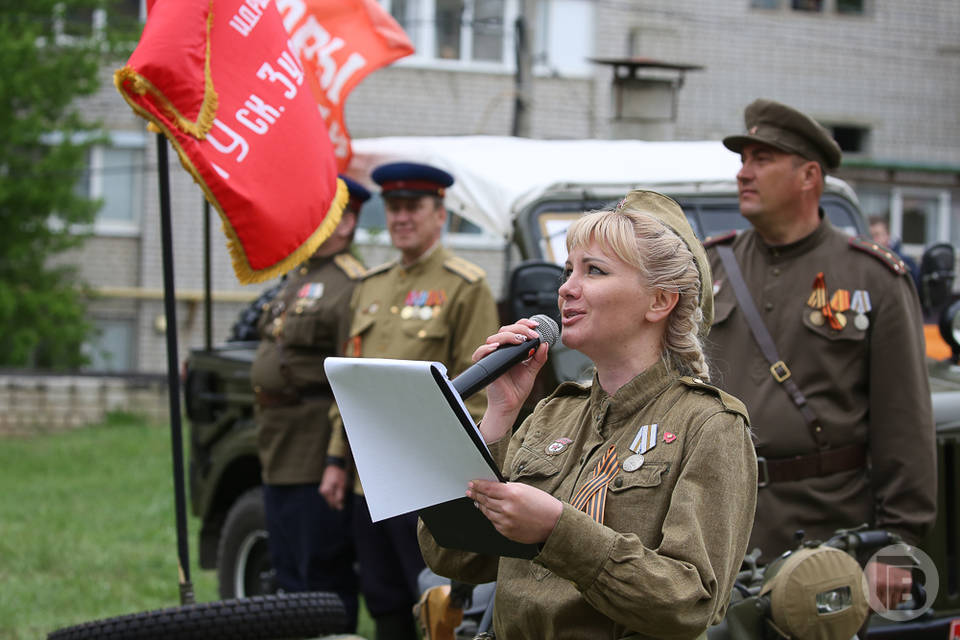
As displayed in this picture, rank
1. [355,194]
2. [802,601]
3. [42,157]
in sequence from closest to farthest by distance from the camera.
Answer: [802,601] < [355,194] < [42,157]

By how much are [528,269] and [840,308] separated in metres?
0.99

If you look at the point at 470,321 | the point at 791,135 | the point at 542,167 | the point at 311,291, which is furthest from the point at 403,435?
the point at 542,167

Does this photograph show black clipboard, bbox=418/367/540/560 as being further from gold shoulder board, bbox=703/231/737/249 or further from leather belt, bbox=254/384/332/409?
leather belt, bbox=254/384/332/409

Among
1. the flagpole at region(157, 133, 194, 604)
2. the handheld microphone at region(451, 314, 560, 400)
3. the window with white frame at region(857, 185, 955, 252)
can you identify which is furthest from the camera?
the window with white frame at region(857, 185, 955, 252)

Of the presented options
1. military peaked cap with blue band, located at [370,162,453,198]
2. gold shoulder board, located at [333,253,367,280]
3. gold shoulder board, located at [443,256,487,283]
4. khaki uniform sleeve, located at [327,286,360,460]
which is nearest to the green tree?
gold shoulder board, located at [333,253,367,280]

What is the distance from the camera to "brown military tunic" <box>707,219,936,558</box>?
10.5 ft

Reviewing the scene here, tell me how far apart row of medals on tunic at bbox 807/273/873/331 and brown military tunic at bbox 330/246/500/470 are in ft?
4.30

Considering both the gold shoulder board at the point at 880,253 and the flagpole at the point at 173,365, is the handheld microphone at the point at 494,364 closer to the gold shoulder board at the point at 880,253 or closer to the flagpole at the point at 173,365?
the gold shoulder board at the point at 880,253

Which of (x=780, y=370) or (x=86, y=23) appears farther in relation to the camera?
(x=86, y=23)

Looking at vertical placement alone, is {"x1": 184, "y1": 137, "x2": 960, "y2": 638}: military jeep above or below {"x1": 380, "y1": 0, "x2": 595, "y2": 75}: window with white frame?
below

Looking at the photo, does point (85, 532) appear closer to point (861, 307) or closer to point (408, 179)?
point (408, 179)

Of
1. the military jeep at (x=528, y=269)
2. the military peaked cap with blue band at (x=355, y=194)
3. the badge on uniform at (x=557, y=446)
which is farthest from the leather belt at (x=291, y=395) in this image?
the badge on uniform at (x=557, y=446)

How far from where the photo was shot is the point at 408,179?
463 centimetres

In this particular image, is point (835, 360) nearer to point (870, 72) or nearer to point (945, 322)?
point (945, 322)
